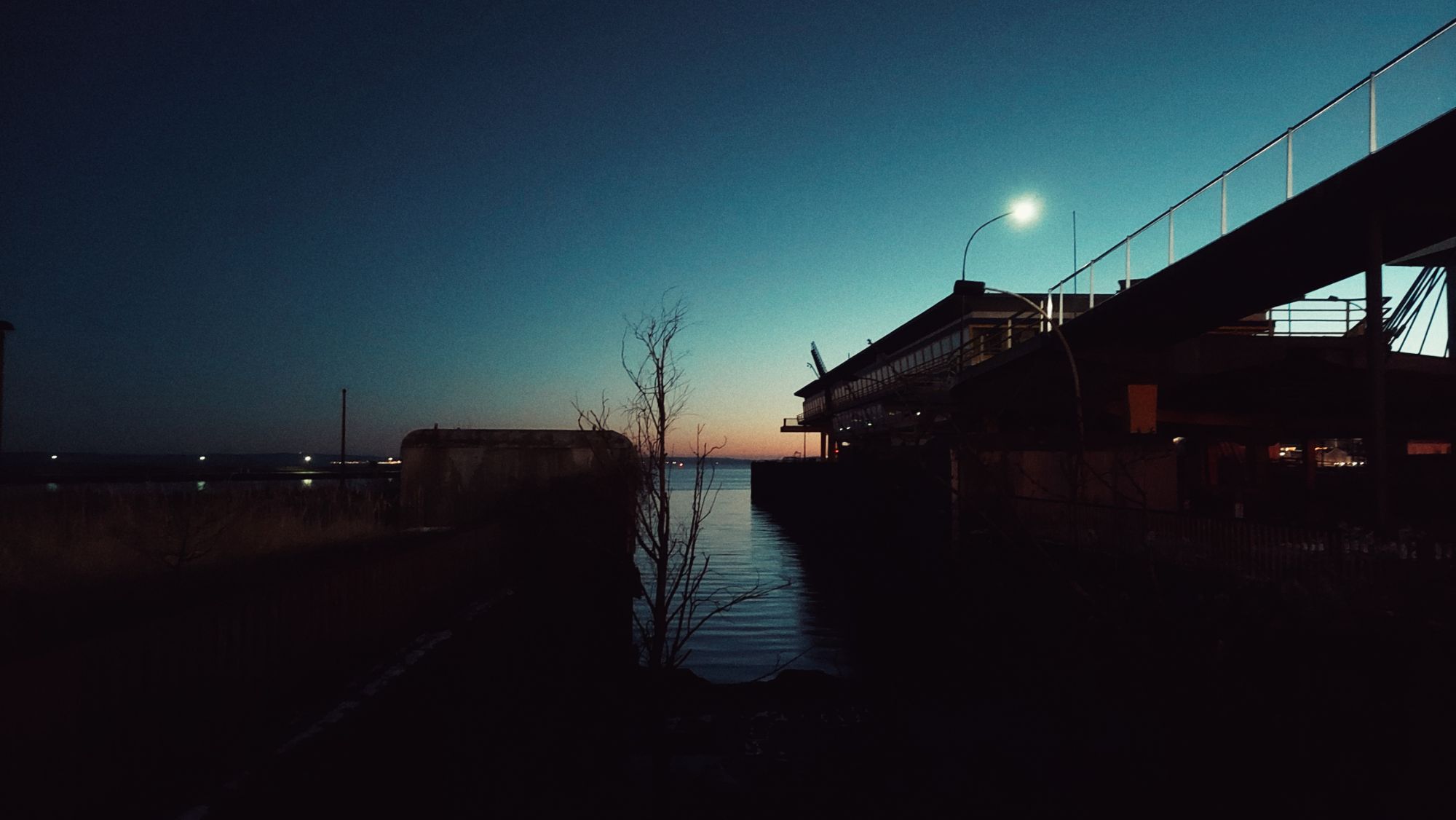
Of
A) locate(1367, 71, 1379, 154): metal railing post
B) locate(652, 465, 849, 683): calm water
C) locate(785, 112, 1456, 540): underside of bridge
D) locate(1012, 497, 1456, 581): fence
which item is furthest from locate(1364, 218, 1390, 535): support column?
locate(652, 465, 849, 683): calm water

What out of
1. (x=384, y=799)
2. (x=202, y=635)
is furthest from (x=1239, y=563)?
(x=202, y=635)

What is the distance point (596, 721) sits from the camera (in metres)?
9.70

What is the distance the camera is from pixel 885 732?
41.0ft

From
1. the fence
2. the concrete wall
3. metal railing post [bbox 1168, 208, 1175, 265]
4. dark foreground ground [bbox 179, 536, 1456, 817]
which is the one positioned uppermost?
metal railing post [bbox 1168, 208, 1175, 265]

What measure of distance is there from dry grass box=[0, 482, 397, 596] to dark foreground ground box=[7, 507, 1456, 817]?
3575 mm

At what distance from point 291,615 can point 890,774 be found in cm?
703

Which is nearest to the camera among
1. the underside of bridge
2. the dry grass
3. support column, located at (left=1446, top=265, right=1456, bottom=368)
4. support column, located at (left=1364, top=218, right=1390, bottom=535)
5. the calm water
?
the dry grass

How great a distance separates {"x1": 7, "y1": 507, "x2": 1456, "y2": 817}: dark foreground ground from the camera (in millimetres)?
6641

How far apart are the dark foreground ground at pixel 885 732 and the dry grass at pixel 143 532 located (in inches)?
141

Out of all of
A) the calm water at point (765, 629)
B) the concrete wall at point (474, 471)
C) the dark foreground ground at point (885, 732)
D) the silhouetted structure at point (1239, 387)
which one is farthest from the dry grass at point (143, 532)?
the silhouetted structure at point (1239, 387)

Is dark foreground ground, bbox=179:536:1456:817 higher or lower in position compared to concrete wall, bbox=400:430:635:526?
lower

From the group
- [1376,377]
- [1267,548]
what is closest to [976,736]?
[1267,548]

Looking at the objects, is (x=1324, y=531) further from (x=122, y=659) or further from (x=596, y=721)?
(x=122, y=659)

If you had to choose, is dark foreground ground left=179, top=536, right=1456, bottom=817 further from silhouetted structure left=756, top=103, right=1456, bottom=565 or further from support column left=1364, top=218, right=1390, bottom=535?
support column left=1364, top=218, right=1390, bottom=535
